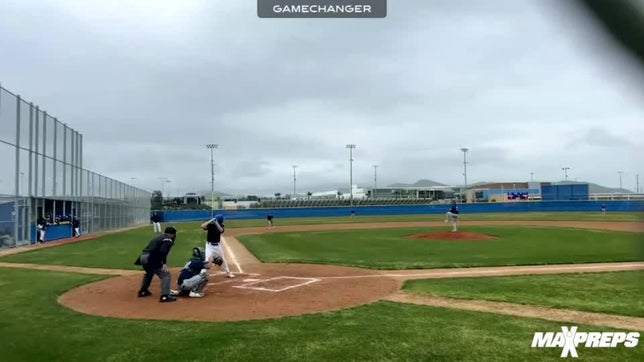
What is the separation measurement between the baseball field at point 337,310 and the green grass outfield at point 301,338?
26mm

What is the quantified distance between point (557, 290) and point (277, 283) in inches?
256

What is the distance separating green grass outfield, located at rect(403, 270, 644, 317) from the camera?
1012cm

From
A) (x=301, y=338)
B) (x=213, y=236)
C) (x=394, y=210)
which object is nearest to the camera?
(x=301, y=338)

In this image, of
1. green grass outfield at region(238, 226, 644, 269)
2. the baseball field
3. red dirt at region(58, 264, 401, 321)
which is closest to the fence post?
the baseball field

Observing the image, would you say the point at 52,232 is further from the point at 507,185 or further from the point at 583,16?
the point at 507,185

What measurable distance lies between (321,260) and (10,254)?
14.4 m

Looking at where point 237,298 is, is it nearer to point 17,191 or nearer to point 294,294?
point 294,294

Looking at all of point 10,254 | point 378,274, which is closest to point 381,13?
point 378,274

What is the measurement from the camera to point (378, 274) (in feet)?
49.1

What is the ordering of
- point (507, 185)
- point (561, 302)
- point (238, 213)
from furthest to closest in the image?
point (507, 185), point (238, 213), point (561, 302)

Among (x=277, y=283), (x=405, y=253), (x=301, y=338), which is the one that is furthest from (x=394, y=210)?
(x=301, y=338)

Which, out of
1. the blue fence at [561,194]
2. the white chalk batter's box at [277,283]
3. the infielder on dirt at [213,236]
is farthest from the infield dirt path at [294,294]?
the blue fence at [561,194]

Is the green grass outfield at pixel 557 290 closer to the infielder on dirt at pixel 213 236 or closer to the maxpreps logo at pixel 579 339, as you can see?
the maxpreps logo at pixel 579 339

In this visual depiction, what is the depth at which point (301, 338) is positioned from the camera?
7.91m
